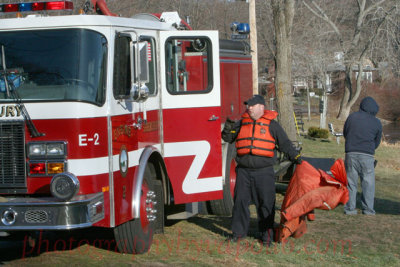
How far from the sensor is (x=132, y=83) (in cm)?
656

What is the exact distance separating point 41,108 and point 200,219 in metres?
4.11

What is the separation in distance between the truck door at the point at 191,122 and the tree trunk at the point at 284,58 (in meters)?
4.83

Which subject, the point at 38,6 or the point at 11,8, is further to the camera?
the point at 11,8

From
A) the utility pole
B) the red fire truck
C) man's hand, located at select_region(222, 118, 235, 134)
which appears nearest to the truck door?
the red fire truck

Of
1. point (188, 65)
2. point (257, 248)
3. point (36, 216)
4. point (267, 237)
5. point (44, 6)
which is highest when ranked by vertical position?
point (44, 6)

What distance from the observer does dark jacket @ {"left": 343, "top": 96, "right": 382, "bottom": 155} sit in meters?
9.65

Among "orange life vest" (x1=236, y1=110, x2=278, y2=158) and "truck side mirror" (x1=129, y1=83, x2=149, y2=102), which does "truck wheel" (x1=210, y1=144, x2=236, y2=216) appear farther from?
"truck side mirror" (x1=129, y1=83, x2=149, y2=102)

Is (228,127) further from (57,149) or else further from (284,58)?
(284,58)

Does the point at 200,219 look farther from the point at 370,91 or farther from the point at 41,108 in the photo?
the point at 370,91

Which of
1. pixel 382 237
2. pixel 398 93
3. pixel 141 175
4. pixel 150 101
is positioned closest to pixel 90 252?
pixel 141 175

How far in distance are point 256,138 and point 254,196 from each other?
718 millimetres

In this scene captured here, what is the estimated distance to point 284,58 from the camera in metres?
12.9

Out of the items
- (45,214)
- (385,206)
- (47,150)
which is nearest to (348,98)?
(385,206)

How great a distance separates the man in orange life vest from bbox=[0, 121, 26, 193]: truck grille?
104 inches
